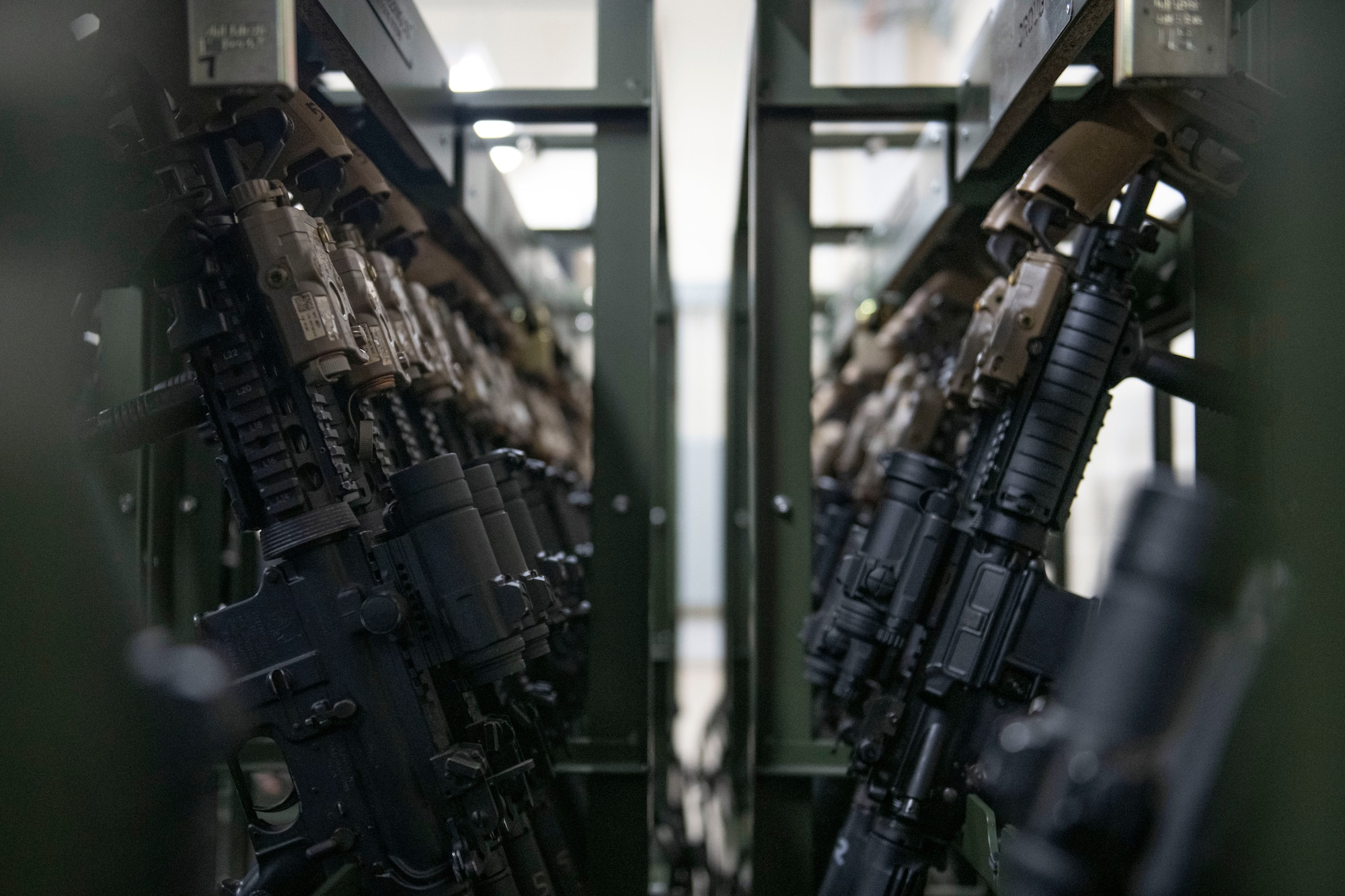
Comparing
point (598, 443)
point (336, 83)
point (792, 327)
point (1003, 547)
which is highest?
point (336, 83)

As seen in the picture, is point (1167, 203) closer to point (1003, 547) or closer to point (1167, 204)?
point (1167, 204)

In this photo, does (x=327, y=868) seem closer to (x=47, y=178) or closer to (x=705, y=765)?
(x=47, y=178)

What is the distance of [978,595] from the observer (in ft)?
7.84

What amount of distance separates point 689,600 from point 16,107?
1132 centimetres

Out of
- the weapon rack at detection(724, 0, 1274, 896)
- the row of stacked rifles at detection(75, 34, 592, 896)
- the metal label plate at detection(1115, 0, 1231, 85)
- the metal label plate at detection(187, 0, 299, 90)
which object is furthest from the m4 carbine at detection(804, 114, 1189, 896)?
the metal label plate at detection(187, 0, 299, 90)

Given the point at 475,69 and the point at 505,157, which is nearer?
the point at 505,157

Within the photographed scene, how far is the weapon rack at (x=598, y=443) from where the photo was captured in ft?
9.50

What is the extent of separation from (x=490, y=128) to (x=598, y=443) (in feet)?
3.66

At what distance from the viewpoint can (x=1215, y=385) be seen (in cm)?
218

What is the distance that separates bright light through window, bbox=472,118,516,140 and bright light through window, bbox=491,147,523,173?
0.63 feet

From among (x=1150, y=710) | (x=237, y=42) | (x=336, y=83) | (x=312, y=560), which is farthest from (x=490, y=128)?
(x=1150, y=710)

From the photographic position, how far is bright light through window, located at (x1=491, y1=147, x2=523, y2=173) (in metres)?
3.77

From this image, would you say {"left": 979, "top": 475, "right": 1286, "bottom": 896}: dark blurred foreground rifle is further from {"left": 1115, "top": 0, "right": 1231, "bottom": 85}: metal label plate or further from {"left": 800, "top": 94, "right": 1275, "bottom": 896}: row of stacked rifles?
{"left": 1115, "top": 0, "right": 1231, "bottom": 85}: metal label plate

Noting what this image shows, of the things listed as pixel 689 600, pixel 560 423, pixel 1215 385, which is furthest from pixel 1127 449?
pixel 689 600
